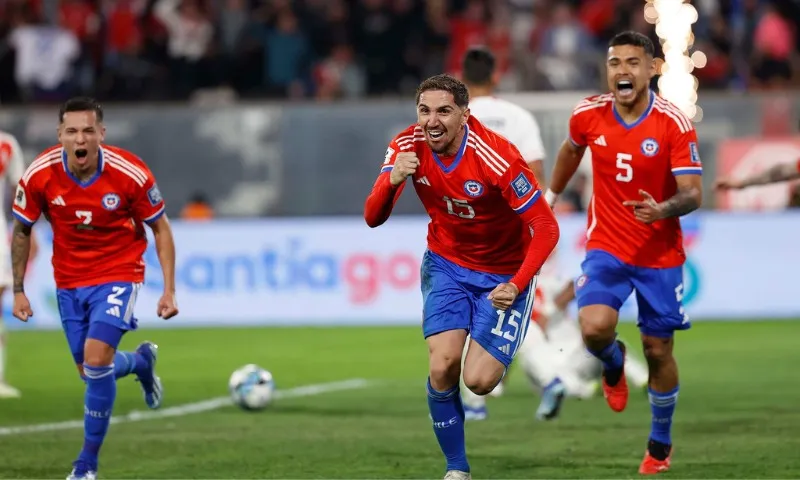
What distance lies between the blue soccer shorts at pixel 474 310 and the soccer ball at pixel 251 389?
3807 millimetres

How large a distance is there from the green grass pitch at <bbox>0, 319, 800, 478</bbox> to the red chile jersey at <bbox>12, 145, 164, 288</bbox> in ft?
3.88

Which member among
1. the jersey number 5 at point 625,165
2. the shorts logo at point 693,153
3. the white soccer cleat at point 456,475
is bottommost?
the white soccer cleat at point 456,475

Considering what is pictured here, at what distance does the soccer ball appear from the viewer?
11.2 m

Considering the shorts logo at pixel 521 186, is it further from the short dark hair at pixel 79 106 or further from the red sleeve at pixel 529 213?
the short dark hair at pixel 79 106

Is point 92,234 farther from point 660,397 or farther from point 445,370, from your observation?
point 660,397

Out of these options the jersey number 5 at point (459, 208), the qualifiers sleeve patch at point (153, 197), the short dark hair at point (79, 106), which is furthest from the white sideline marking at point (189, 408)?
the jersey number 5 at point (459, 208)

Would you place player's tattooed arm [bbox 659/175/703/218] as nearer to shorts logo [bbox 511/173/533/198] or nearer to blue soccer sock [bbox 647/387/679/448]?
shorts logo [bbox 511/173/533/198]

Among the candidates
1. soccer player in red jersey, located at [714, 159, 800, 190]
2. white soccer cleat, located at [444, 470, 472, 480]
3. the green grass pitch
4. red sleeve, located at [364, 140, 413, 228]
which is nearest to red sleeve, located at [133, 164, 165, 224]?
the green grass pitch

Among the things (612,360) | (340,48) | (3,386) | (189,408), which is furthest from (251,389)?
(340,48)

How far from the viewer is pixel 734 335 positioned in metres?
16.6

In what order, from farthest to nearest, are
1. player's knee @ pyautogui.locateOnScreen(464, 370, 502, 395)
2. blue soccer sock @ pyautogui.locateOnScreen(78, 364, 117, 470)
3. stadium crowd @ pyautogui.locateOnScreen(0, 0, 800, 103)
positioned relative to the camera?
stadium crowd @ pyautogui.locateOnScreen(0, 0, 800, 103), blue soccer sock @ pyautogui.locateOnScreen(78, 364, 117, 470), player's knee @ pyautogui.locateOnScreen(464, 370, 502, 395)

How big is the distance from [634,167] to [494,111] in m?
2.07

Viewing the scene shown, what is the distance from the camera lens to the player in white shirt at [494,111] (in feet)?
33.1

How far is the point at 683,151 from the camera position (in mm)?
8086
